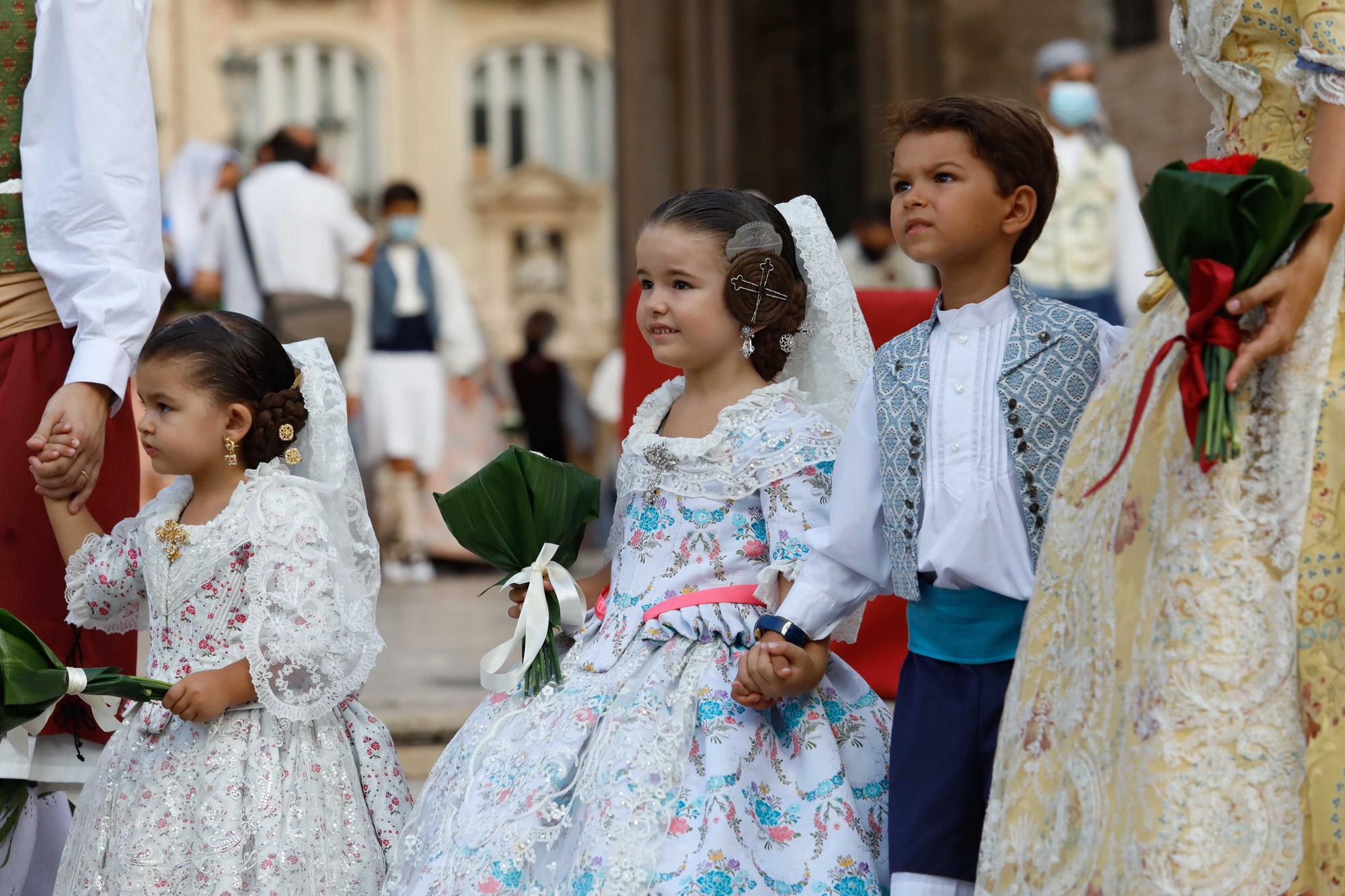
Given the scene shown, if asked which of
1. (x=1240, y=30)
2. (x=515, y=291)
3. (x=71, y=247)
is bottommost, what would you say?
(x=515, y=291)

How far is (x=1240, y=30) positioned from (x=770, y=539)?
3.79 feet

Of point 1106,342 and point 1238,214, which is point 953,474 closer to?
point 1106,342

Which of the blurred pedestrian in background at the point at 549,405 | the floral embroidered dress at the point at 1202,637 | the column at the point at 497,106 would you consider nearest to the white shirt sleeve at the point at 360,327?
the blurred pedestrian in background at the point at 549,405

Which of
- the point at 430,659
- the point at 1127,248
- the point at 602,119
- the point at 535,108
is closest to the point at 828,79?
the point at 1127,248

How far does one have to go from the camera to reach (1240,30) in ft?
8.30

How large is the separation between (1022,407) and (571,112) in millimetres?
40751

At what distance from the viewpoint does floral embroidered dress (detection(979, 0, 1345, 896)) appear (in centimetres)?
219

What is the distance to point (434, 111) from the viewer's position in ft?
136

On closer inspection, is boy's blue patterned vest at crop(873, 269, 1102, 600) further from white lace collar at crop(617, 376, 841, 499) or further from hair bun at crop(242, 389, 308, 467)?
hair bun at crop(242, 389, 308, 467)

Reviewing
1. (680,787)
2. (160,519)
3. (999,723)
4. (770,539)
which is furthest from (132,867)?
(999,723)

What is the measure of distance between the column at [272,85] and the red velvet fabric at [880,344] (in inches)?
1503

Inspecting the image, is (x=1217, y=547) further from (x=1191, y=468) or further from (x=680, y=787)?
(x=680, y=787)

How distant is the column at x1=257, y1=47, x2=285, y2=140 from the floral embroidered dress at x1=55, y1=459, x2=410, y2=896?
3921 centimetres

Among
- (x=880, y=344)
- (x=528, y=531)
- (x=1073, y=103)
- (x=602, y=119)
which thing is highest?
(x=602, y=119)
